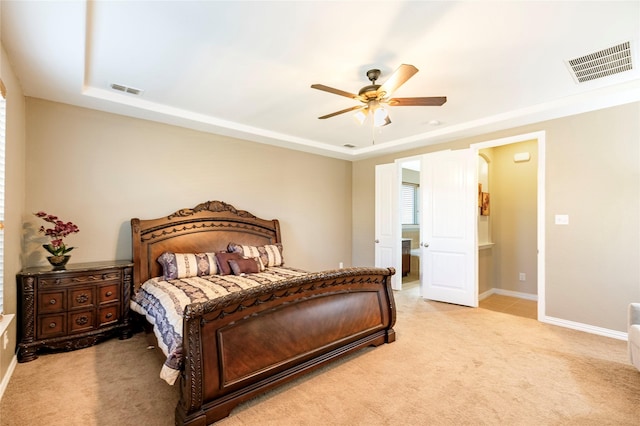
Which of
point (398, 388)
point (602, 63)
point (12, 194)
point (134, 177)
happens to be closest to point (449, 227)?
point (602, 63)

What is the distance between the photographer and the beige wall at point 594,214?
10.6 feet

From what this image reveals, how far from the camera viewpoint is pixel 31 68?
257cm

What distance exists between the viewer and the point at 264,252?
433 centimetres

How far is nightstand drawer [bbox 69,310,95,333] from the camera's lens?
9.64ft

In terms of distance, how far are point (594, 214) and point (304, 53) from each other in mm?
3690

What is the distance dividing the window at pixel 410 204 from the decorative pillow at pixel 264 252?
4393 millimetres

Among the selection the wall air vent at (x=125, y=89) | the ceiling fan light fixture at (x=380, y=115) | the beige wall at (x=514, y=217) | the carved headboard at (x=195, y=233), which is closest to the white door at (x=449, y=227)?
the beige wall at (x=514, y=217)

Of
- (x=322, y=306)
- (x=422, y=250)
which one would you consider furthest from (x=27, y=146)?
(x=422, y=250)

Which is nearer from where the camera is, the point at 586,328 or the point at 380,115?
the point at 380,115

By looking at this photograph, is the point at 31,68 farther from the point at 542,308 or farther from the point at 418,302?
the point at 542,308

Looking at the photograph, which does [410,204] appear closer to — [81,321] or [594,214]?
[594,214]

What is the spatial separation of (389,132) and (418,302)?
8.92 ft

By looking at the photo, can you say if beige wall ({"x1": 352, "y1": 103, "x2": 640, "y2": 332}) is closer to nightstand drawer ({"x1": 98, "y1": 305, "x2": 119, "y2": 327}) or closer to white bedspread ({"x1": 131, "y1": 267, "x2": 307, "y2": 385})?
white bedspread ({"x1": 131, "y1": 267, "x2": 307, "y2": 385})

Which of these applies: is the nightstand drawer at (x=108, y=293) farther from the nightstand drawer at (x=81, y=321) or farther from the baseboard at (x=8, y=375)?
the baseboard at (x=8, y=375)
